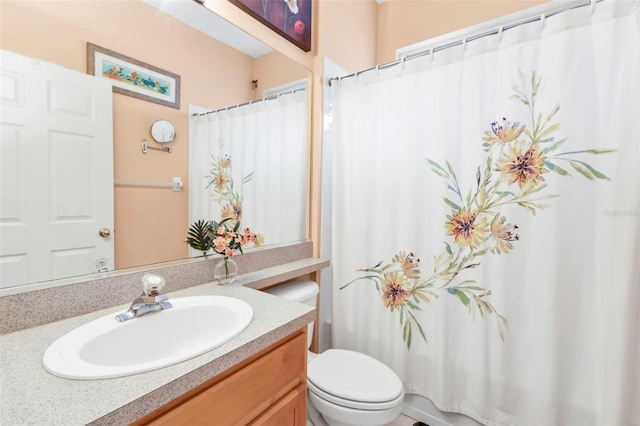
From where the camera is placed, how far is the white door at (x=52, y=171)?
807 millimetres

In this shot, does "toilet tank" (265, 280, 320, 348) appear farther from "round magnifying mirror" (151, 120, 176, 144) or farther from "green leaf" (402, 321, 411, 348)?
"round magnifying mirror" (151, 120, 176, 144)

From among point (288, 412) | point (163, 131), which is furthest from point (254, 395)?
point (163, 131)

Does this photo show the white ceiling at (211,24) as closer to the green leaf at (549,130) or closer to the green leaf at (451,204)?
the green leaf at (451,204)

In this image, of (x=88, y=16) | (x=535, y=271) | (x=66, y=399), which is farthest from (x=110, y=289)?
(x=535, y=271)

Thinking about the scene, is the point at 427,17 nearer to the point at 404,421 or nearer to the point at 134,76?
the point at 134,76

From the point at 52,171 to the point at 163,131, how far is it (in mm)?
386

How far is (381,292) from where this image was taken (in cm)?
168

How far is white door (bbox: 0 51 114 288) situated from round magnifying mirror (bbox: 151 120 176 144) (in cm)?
15

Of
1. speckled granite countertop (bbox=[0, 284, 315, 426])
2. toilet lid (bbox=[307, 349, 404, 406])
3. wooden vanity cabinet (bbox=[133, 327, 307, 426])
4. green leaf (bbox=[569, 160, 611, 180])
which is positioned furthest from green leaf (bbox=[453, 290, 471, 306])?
speckled granite countertop (bbox=[0, 284, 315, 426])

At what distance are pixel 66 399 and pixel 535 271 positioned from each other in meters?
1.54

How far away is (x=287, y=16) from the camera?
164 cm

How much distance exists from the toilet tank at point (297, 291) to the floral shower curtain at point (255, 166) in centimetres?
27

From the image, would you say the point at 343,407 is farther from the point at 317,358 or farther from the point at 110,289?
the point at 110,289

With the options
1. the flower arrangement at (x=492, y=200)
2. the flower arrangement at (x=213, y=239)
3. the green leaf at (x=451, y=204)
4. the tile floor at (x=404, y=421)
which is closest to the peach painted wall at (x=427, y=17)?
the flower arrangement at (x=492, y=200)
